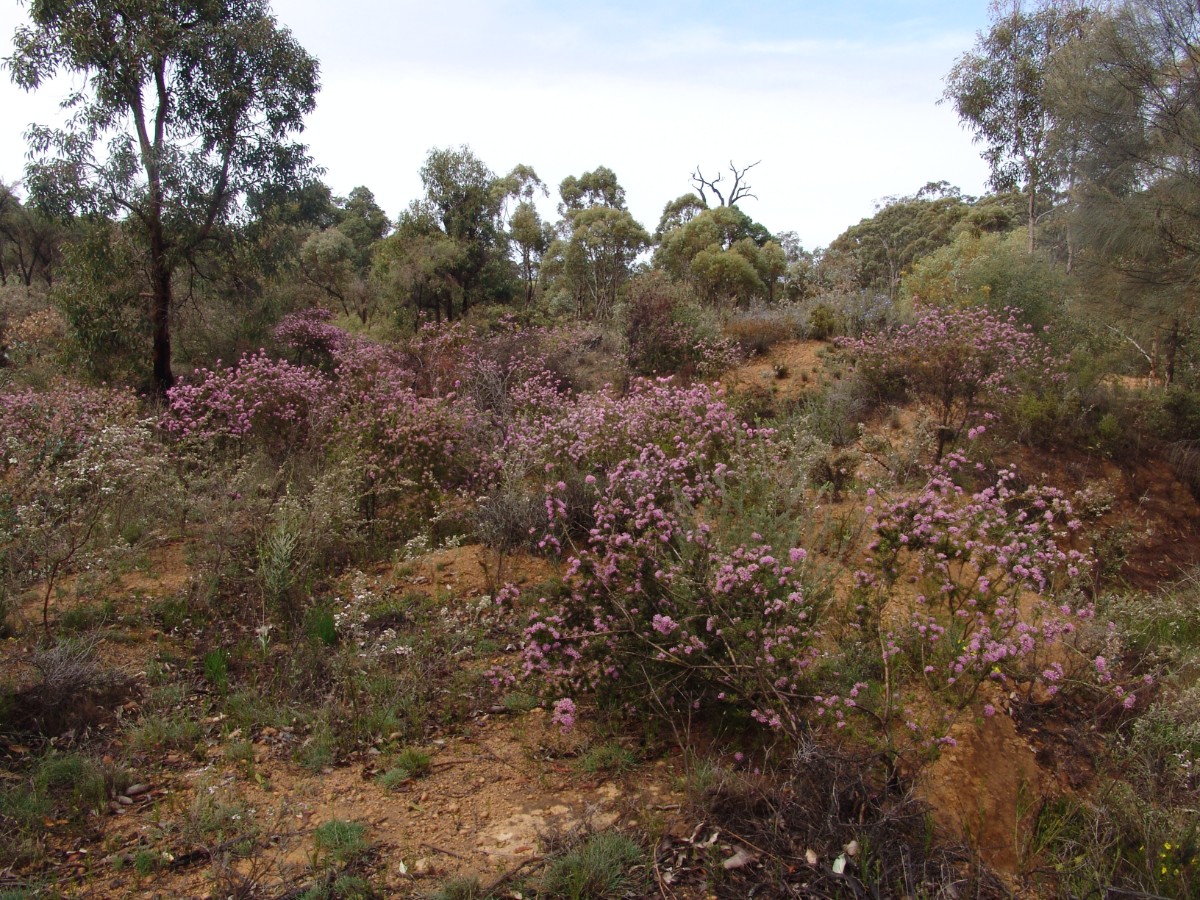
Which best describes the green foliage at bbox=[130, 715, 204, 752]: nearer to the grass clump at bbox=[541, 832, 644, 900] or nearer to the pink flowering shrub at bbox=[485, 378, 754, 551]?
the grass clump at bbox=[541, 832, 644, 900]

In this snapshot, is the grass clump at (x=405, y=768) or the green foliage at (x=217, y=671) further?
the green foliage at (x=217, y=671)

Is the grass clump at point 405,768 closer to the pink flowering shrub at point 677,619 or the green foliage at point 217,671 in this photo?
the pink flowering shrub at point 677,619

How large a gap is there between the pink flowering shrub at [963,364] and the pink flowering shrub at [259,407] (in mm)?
7166

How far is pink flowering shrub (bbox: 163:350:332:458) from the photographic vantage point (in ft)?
27.2

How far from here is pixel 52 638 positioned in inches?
183

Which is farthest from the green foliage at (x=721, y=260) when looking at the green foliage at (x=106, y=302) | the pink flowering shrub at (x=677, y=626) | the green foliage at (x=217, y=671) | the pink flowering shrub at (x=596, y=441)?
the green foliage at (x=217, y=671)

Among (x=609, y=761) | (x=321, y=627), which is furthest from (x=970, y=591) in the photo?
(x=321, y=627)

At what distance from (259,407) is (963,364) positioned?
8183 millimetres

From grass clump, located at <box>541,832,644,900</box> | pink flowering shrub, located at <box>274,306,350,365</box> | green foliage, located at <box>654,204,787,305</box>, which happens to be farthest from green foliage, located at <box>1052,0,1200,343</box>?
pink flowering shrub, located at <box>274,306,350,365</box>

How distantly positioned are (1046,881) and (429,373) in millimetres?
9445

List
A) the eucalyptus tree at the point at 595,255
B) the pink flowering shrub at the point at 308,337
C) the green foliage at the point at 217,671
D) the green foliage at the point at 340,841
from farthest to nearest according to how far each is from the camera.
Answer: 1. the eucalyptus tree at the point at 595,255
2. the pink flowering shrub at the point at 308,337
3. the green foliage at the point at 217,671
4. the green foliage at the point at 340,841

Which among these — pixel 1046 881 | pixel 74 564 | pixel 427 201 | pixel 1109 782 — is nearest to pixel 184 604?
pixel 74 564

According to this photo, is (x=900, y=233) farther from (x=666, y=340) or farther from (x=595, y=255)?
(x=666, y=340)

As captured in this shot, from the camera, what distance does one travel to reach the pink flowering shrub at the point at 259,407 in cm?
829
